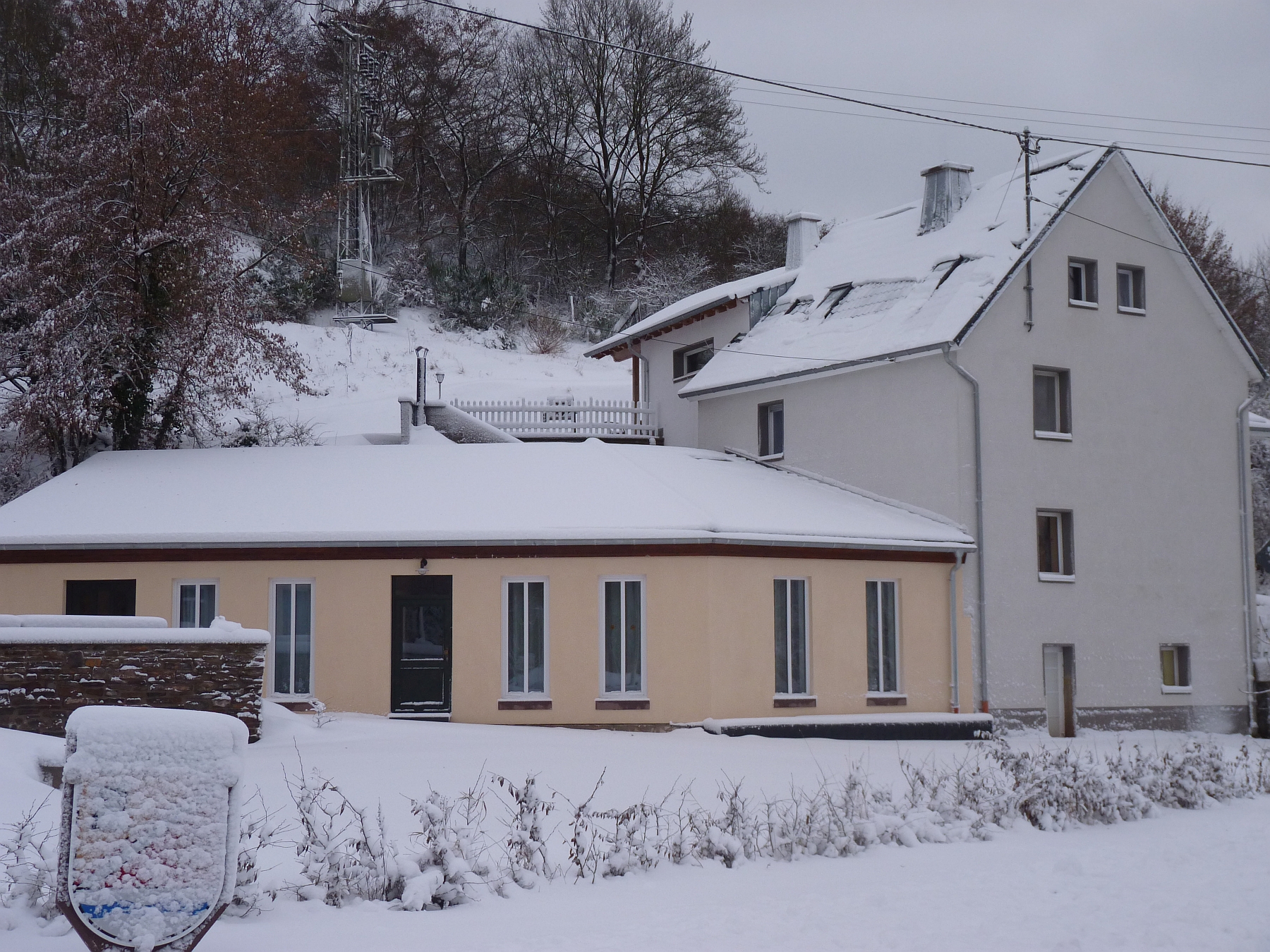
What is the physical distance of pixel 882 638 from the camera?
1847 centimetres

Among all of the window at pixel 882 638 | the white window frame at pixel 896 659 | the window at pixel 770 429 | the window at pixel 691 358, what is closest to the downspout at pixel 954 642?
the white window frame at pixel 896 659

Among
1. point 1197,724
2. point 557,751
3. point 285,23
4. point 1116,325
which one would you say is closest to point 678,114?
point 285,23

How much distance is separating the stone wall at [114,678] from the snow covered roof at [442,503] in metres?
4.07

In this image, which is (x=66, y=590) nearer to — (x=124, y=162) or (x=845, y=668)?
(x=124, y=162)

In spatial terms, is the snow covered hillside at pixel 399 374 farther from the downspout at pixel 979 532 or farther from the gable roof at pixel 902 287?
the downspout at pixel 979 532

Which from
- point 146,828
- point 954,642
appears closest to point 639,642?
point 954,642

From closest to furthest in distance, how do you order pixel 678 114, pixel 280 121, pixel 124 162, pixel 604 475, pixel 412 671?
1. pixel 412 671
2. pixel 604 475
3. pixel 124 162
4. pixel 280 121
5. pixel 678 114

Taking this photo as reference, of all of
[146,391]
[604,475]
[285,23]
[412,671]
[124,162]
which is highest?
[285,23]

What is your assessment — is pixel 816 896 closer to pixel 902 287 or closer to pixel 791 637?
pixel 791 637

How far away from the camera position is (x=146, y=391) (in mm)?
22250

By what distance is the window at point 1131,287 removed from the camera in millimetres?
22109

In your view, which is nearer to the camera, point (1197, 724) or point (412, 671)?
point (412, 671)

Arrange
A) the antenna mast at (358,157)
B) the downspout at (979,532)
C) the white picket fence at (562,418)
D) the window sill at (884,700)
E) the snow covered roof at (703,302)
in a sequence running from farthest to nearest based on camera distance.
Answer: the antenna mast at (358,157) → the white picket fence at (562,418) → the snow covered roof at (703,302) → the downspout at (979,532) → the window sill at (884,700)

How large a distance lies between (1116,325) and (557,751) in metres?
13.9
